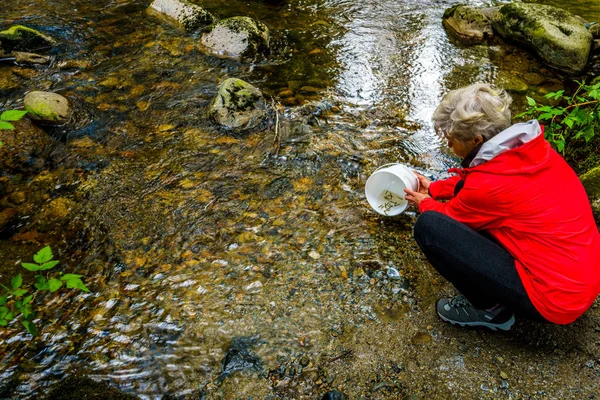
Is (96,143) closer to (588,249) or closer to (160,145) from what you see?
(160,145)

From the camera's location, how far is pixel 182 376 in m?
2.58

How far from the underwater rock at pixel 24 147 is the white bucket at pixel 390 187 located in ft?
11.4

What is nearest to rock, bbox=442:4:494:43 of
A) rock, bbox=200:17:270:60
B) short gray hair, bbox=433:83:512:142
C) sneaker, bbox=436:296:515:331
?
rock, bbox=200:17:270:60

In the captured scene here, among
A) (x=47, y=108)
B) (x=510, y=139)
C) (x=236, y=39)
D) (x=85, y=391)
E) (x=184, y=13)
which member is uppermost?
(x=510, y=139)

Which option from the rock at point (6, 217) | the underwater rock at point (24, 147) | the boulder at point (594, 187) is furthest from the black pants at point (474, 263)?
the underwater rock at point (24, 147)

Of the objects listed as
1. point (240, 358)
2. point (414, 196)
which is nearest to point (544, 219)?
point (414, 196)

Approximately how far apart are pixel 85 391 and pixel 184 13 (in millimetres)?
6101

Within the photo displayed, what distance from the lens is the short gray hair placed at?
7.55 feet

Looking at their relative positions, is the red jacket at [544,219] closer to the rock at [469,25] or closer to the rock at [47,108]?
the rock at [47,108]

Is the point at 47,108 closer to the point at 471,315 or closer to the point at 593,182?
the point at 471,315

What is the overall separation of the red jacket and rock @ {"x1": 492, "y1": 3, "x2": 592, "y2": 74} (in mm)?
4699

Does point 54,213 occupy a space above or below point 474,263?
A: below

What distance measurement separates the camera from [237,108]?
16.0 ft

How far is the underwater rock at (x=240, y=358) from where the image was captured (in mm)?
2605
